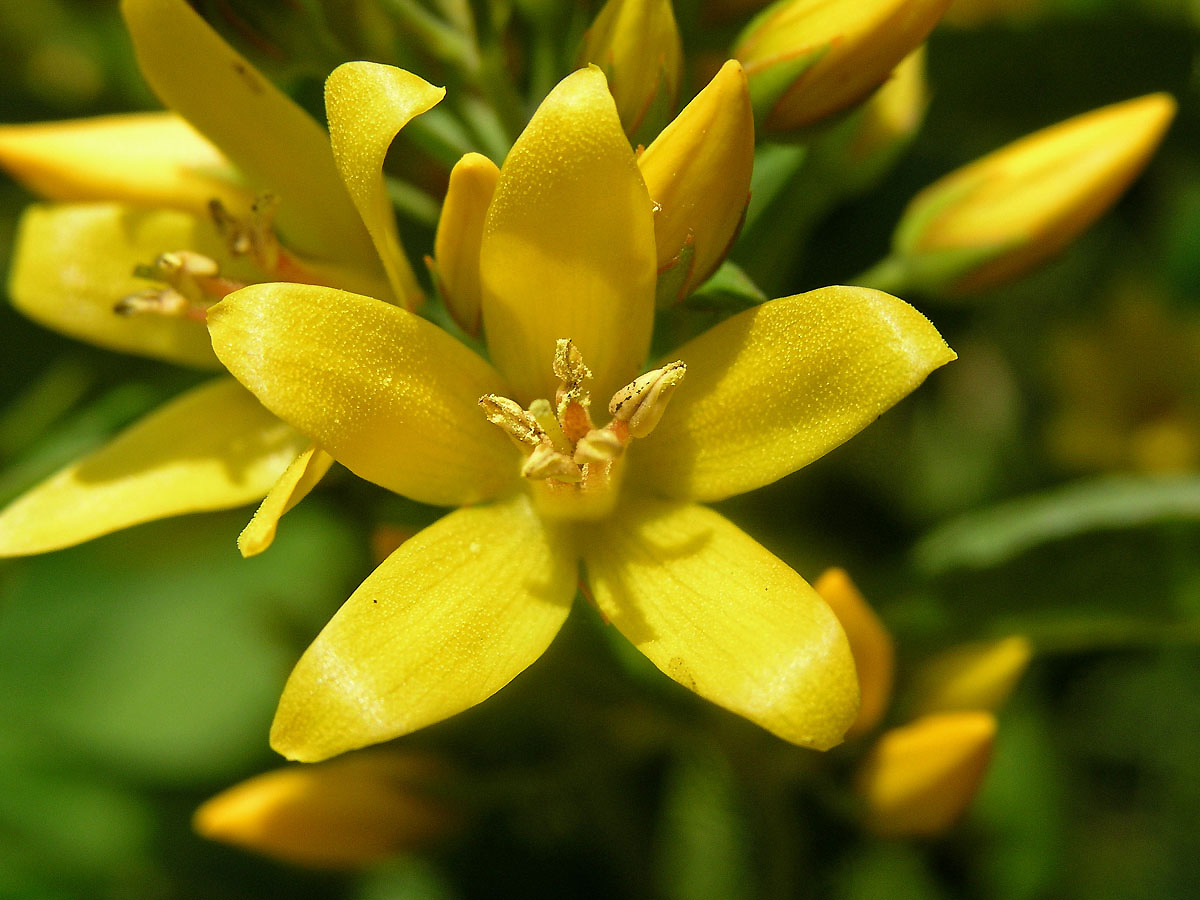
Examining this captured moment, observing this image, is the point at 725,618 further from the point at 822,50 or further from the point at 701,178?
the point at 822,50

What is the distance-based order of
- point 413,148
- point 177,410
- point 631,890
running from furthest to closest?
point 631,890
point 413,148
point 177,410

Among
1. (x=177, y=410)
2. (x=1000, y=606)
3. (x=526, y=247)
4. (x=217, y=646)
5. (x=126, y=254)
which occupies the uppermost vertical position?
(x=526, y=247)

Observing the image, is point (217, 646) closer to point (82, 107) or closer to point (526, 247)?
point (82, 107)

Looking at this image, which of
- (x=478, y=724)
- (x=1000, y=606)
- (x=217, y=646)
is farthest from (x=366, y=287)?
(x=217, y=646)

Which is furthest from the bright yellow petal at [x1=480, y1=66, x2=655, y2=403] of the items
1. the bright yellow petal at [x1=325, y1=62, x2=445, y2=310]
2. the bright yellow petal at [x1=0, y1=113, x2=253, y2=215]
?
the bright yellow petal at [x1=0, y1=113, x2=253, y2=215]

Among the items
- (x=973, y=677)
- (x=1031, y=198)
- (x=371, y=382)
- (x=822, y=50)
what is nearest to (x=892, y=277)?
(x=1031, y=198)

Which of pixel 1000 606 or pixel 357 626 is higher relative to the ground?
pixel 357 626

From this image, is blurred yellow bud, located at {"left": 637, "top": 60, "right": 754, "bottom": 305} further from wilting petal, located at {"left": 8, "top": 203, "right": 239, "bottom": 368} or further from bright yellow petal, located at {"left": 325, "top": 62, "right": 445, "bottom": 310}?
wilting petal, located at {"left": 8, "top": 203, "right": 239, "bottom": 368}
